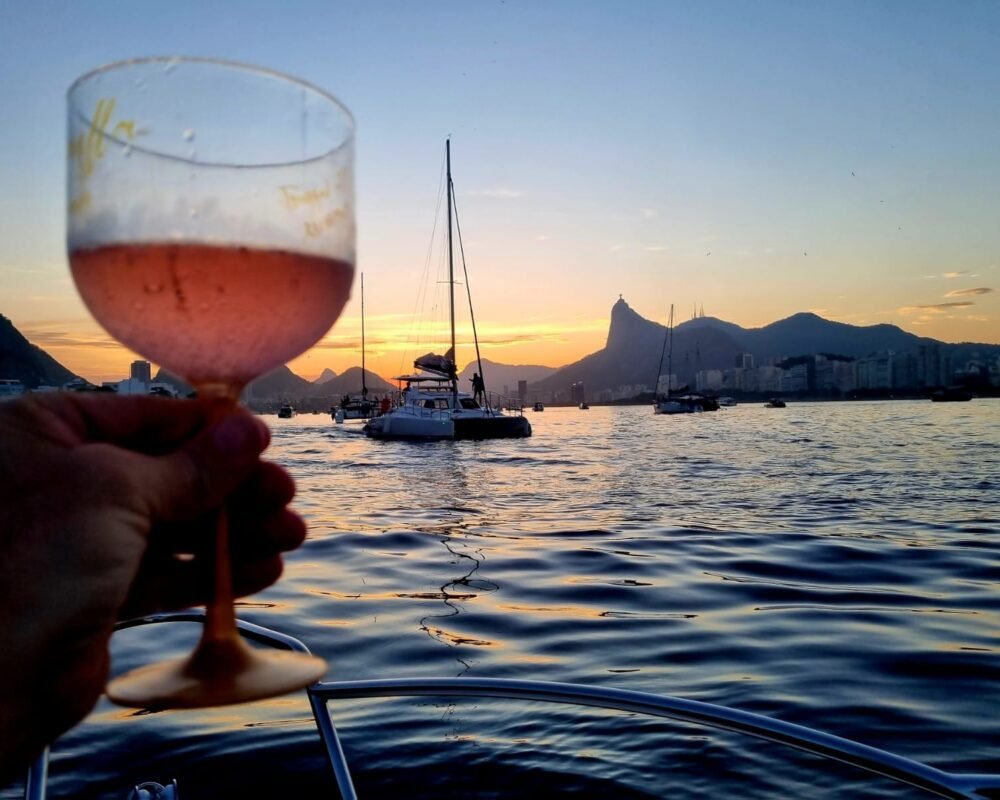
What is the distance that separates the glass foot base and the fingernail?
8.7 inches

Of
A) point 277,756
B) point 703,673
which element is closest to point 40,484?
point 277,756

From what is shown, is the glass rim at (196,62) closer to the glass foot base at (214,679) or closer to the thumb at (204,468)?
the thumb at (204,468)

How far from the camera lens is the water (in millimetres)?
3037

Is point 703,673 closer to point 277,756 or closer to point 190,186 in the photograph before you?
point 277,756

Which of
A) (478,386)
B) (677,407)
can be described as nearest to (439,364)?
(478,386)

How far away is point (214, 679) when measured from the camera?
2.89ft

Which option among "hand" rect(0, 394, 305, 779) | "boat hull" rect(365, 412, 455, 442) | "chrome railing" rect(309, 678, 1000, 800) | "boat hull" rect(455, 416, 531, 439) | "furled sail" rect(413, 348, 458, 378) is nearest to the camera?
"hand" rect(0, 394, 305, 779)

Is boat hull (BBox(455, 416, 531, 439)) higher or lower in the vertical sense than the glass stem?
lower

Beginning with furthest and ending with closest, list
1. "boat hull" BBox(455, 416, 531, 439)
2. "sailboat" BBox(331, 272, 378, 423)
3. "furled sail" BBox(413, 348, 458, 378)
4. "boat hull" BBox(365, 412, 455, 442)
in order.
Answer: "sailboat" BBox(331, 272, 378, 423) → "furled sail" BBox(413, 348, 458, 378) → "boat hull" BBox(365, 412, 455, 442) → "boat hull" BBox(455, 416, 531, 439)

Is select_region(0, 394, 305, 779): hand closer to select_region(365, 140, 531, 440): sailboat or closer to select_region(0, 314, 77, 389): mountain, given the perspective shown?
select_region(365, 140, 531, 440): sailboat

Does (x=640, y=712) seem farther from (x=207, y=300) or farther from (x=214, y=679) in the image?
(x=207, y=300)

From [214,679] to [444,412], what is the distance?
33.4 m

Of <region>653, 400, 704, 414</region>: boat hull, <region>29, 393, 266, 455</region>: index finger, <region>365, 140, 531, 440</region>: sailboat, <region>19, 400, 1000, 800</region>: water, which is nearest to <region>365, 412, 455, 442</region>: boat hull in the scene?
<region>365, 140, 531, 440</region>: sailboat

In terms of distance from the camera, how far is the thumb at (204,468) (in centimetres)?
A: 84
